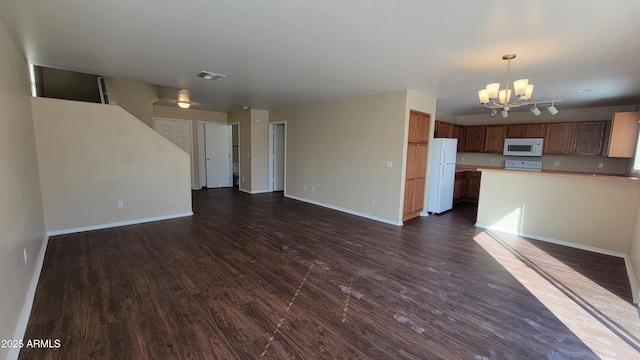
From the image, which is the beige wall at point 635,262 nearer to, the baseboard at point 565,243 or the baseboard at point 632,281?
the baseboard at point 632,281

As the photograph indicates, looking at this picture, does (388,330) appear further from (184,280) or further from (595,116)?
(595,116)

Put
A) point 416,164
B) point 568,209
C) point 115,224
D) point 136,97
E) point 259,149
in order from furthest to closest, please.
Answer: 1. point 259,149
2. point 136,97
3. point 416,164
4. point 115,224
5. point 568,209

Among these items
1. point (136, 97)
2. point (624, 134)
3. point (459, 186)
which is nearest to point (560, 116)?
point (624, 134)

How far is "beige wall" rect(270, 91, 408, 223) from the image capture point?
187 inches

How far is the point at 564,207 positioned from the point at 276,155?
20.9 ft

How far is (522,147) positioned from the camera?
634 centimetres

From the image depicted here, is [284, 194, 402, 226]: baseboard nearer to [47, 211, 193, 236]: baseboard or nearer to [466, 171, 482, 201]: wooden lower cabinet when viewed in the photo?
[47, 211, 193, 236]: baseboard

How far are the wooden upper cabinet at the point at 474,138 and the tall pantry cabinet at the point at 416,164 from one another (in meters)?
2.80

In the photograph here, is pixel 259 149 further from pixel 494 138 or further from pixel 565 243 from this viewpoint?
pixel 565 243

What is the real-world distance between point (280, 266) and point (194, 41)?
2.53 meters

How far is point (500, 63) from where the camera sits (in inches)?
118

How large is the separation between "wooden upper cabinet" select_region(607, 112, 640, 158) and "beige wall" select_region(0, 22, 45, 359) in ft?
24.2

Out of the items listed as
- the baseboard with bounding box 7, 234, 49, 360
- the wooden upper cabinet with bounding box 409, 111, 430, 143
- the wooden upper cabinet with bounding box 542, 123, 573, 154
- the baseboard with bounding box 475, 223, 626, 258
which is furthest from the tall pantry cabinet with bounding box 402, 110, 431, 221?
the baseboard with bounding box 7, 234, 49, 360

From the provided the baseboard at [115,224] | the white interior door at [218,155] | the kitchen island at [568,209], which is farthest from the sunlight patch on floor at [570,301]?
the white interior door at [218,155]
